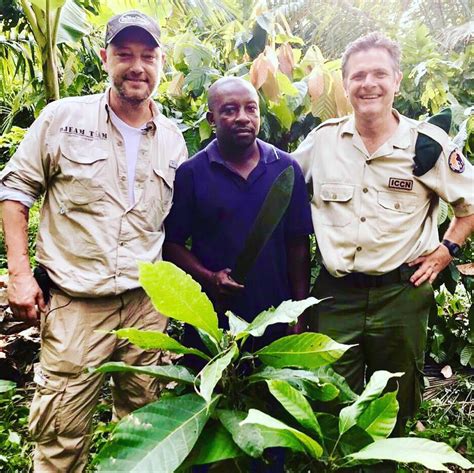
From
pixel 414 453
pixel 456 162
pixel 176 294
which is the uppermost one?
pixel 456 162

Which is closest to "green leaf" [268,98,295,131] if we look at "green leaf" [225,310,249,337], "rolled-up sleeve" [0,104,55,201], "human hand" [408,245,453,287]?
"human hand" [408,245,453,287]

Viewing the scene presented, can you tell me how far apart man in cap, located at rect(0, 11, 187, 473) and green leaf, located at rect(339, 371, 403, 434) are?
94 centimetres

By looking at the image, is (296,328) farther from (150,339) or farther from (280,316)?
(150,339)

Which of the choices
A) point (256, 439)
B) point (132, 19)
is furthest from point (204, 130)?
point (256, 439)

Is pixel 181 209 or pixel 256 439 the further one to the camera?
pixel 181 209

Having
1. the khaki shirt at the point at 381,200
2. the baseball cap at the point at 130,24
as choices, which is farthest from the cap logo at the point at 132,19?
the khaki shirt at the point at 381,200

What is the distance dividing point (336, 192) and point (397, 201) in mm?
228

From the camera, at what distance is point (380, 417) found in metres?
1.24

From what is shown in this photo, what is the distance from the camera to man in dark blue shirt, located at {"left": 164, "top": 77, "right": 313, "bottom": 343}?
1898mm

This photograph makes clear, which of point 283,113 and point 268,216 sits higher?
point 283,113

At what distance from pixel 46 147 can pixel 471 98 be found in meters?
2.29

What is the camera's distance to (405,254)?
6.72ft

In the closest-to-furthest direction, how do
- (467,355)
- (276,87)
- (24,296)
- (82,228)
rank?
(24,296) → (82,228) → (276,87) → (467,355)

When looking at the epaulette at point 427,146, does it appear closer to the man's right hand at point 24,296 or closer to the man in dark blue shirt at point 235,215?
the man in dark blue shirt at point 235,215
